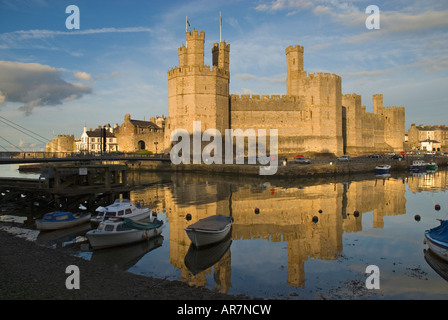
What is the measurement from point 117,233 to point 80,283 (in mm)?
3730

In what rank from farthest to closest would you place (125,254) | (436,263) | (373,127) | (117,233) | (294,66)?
(373,127) < (294,66) < (117,233) < (125,254) < (436,263)

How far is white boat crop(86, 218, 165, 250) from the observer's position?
11.9 meters

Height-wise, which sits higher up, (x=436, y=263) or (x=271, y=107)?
(x=271, y=107)

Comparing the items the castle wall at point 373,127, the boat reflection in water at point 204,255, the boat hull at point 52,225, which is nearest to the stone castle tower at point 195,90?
the castle wall at point 373,127

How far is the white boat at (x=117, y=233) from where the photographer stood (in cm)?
1191

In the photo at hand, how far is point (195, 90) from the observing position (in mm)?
42688

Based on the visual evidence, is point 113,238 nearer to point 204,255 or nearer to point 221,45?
point 204,255

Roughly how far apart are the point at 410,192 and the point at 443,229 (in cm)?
1664

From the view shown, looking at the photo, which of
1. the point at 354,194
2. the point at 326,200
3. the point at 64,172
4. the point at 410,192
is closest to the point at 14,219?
the point at 64,172

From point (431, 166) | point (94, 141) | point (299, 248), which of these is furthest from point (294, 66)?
point (94, 141)

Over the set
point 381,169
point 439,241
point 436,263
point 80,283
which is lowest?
point 436,263

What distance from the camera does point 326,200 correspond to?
71.6 ft

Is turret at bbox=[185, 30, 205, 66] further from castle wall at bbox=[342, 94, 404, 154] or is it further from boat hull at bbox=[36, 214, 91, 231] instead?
boat hull at bbox=[36, 214, 91, 231]
